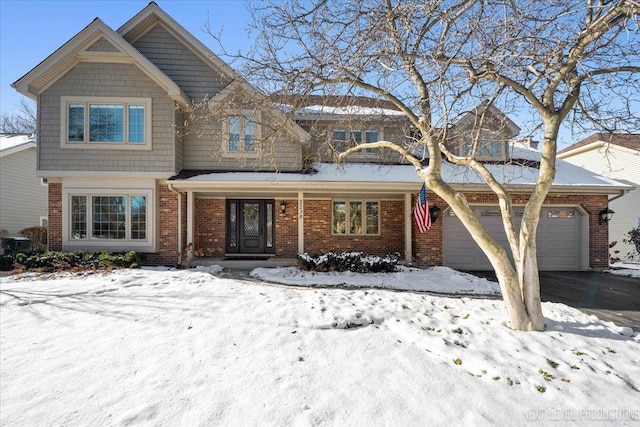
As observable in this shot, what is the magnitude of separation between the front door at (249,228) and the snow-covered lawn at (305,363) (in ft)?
18.6

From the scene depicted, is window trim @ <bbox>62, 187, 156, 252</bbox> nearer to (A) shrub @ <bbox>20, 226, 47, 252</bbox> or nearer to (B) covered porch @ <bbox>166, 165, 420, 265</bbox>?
(B) covered porch @ <bbox>166, 165, 420, 265</bbox>

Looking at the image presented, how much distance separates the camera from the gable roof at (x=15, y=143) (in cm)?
1481

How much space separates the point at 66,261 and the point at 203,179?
4.47 meters

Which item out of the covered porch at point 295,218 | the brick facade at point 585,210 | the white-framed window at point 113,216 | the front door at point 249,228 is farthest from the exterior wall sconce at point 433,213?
the white-framed window at point 113,216

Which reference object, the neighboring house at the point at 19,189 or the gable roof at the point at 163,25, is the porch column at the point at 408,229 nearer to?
the gable roof at the point at 163,25

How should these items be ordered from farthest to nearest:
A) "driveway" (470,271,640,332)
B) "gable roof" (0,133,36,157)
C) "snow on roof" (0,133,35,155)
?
"snow on roof" (0,133,35,155) → "gable roof" (0,133,36,157) → "driveway" (470,271,640,332)

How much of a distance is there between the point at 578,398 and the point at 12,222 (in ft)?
68.8

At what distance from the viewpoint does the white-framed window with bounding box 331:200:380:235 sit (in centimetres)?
1176

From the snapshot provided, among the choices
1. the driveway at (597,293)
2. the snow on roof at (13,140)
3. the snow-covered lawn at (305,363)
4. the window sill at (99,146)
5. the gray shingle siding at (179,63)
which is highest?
the gray shingle siding at (179,63)

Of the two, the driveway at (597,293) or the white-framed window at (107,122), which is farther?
the white-framed window at (107,122)

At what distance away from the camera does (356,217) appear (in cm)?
1184

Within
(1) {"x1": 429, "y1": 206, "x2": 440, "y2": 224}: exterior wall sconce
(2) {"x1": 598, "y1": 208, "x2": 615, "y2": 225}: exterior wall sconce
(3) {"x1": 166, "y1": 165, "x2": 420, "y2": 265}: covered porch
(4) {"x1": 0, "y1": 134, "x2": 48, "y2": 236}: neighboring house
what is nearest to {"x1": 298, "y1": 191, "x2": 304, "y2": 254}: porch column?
(3) {"x1": 166, "y1": 165, "x2": 420, "y2": 265}: covered porch

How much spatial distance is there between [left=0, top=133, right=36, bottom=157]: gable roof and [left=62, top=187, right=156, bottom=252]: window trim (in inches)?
336

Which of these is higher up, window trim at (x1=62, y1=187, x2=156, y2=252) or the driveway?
window trim at (x1=62, y1=187, x2=156, y2=252)
